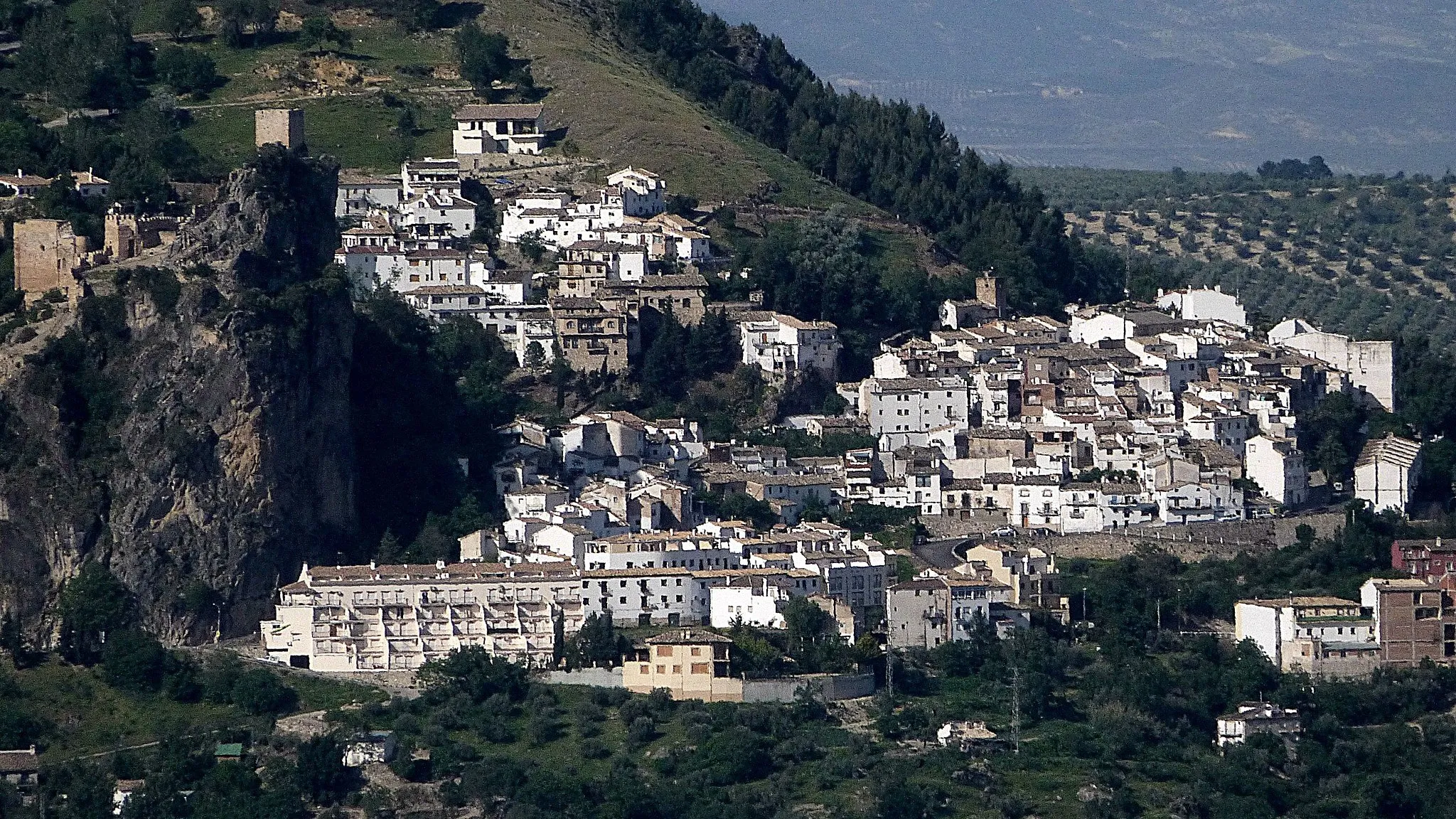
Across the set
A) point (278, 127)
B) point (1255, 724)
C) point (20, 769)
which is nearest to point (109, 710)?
point (20, 769)

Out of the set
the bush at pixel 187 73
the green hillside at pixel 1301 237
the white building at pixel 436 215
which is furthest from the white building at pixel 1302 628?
Answer: the green hillside at pixel 1301 237

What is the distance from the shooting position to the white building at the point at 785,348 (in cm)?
7750

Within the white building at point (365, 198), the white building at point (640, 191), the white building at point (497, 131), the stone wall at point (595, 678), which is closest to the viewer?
the stone wall at point (595, 678)

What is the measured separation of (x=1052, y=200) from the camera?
445ft

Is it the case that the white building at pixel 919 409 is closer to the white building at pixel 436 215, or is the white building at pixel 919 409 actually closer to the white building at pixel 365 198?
the white building at pixel 436 215

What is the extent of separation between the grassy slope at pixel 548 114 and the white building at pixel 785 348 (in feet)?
30.3

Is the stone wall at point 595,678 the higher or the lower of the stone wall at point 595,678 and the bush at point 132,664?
the lower

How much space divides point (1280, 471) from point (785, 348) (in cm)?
1134

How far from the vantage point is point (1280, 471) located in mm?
72625

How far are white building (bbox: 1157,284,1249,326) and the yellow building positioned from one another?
24393 millimetres

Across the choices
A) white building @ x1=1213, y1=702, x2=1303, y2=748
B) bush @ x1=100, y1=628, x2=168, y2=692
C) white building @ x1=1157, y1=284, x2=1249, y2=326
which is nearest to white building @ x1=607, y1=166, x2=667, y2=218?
white building @ x1=1157, y1=284, x2=1249, y2=326

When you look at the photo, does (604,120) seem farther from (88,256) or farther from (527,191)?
(88,256)

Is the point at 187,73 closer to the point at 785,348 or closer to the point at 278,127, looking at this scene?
the point at 278,127

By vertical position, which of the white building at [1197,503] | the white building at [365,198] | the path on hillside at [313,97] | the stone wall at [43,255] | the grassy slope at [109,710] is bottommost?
the grassy slope at [109,710]
